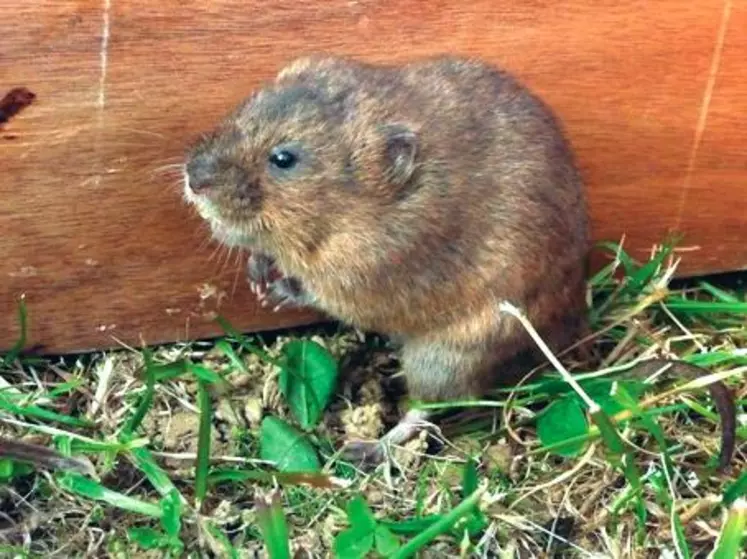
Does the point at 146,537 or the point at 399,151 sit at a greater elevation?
the point at 399,151

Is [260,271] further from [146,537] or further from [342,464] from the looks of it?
[146,537]

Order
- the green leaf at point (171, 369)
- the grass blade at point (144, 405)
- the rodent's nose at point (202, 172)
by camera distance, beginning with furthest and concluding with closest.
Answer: the green leaf at point (171, 369)
the grass blade at point (144, 405)
the rodent's nose at point (202, 172)

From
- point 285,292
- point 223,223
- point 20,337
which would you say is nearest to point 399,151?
point 223,223

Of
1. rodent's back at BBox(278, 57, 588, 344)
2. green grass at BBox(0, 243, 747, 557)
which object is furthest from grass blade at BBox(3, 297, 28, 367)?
rodent's back at BBox(278, 57, 588, 344)

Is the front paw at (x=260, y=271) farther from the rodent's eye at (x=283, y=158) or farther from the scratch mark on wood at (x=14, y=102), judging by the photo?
the scratch mark on wood at (x=14, y=102)

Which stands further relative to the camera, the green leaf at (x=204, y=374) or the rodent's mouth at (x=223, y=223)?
the green leaf at (x=204, y=374)

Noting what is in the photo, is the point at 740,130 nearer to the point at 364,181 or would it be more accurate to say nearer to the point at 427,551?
the point at 364,181

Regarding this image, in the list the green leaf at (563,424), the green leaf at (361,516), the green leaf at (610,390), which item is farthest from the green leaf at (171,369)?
the green leaf at (610,390)
